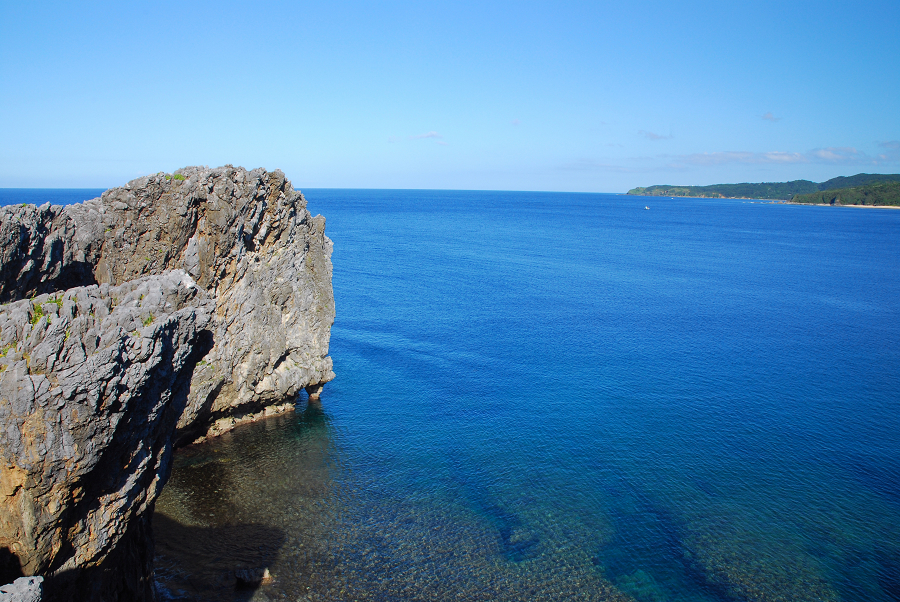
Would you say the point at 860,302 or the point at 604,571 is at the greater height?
the point at 860,302

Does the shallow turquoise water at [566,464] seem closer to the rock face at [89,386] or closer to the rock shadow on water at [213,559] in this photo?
the rock shadow on water at [213,559]

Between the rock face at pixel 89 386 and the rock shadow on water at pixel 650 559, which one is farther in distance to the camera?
the rock shadow on water at pixel 650 559

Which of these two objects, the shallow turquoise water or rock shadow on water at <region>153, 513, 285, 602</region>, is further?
the shallow turquoise water

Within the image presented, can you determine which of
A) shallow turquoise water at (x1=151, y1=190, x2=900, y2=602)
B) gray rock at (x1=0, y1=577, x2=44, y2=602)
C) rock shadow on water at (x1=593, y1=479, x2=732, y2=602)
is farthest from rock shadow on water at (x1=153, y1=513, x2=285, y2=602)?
rock shadow on water at (x1=593, y1=479, x2=732, y2=602)

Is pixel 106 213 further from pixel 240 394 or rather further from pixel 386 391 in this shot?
pixel 386 391

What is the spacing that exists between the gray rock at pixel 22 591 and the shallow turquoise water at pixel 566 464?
14.5 m

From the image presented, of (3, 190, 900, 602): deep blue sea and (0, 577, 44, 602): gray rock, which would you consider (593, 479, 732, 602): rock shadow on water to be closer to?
(3, 190, 900, 602): deep blue sea

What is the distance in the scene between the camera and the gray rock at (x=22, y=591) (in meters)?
12.9

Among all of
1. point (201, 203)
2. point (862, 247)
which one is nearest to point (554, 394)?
point (201, 203)

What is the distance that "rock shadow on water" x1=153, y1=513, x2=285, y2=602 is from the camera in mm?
26828

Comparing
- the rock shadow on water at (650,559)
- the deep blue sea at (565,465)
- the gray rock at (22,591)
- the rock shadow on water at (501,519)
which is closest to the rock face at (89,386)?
the gray rock at (22,591)

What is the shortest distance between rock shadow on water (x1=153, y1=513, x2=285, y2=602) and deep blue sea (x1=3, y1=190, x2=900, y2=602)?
0.37 ft

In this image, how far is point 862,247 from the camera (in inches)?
6127

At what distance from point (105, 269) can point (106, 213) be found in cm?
322
